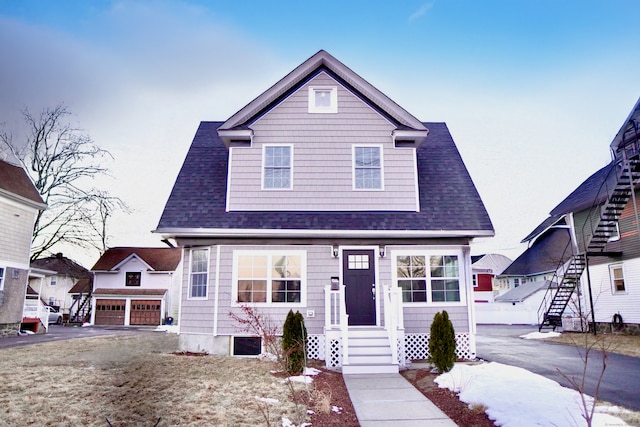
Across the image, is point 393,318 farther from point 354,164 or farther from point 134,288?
point 134,288

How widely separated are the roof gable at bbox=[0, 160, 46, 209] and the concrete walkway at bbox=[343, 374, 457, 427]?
56.4 feet

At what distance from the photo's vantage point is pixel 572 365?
10375 millimetres

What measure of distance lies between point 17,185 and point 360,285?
17168 millimetres

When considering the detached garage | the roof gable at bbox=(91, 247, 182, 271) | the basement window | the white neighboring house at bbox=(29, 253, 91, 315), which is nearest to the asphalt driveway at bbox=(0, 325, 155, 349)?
the basement window

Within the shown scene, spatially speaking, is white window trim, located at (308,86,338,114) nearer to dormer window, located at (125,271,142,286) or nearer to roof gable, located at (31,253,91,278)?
dormer window, located at (125,271,142,286)

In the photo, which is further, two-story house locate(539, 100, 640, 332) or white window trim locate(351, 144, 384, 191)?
two-story house locate(539, 100, 640, 332)

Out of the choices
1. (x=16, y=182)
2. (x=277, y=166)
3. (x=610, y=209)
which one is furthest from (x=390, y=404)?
(x=16, y=182)

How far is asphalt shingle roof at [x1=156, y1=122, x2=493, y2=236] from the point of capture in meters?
11.5

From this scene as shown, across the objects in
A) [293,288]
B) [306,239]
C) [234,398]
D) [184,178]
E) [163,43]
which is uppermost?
[163,43]

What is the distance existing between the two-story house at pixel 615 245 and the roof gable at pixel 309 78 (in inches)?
340

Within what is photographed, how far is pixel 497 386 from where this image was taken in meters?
6.85

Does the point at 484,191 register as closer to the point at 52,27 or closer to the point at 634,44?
the point at 634,44

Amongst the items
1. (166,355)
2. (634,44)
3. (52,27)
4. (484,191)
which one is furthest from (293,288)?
(484,191)

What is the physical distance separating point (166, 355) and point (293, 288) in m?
3.62
